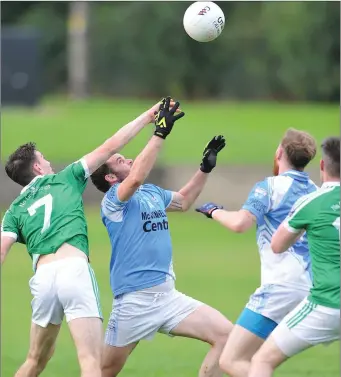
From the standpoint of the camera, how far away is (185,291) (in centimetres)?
A: 1755

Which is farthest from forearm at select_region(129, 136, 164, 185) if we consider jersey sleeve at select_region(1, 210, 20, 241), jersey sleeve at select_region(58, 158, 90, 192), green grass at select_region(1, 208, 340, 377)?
green grass at select_region(1, 208, 340, 377)

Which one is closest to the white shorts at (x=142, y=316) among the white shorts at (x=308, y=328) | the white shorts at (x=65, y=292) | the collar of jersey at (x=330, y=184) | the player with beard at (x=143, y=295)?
the player with beard at (x=143, y=295)

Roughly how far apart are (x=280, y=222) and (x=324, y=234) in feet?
3.34

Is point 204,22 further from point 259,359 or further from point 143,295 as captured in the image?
point 259,359

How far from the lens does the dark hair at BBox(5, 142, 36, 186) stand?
8727 millimetres

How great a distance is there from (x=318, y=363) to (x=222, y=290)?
606 centimetres

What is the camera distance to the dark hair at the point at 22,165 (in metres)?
8.73

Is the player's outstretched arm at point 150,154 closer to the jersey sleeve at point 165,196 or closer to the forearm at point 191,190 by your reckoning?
the jersey sleeve at point 165,196

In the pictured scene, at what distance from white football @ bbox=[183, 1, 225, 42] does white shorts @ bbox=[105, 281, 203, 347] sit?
2171 millimetres

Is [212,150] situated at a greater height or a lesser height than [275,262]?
greater

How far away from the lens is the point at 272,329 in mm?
8633

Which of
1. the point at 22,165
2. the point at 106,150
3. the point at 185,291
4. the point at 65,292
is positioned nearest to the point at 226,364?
the point at 65,292

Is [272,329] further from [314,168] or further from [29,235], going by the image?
[314,168]

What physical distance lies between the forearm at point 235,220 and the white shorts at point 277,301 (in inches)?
23.2
